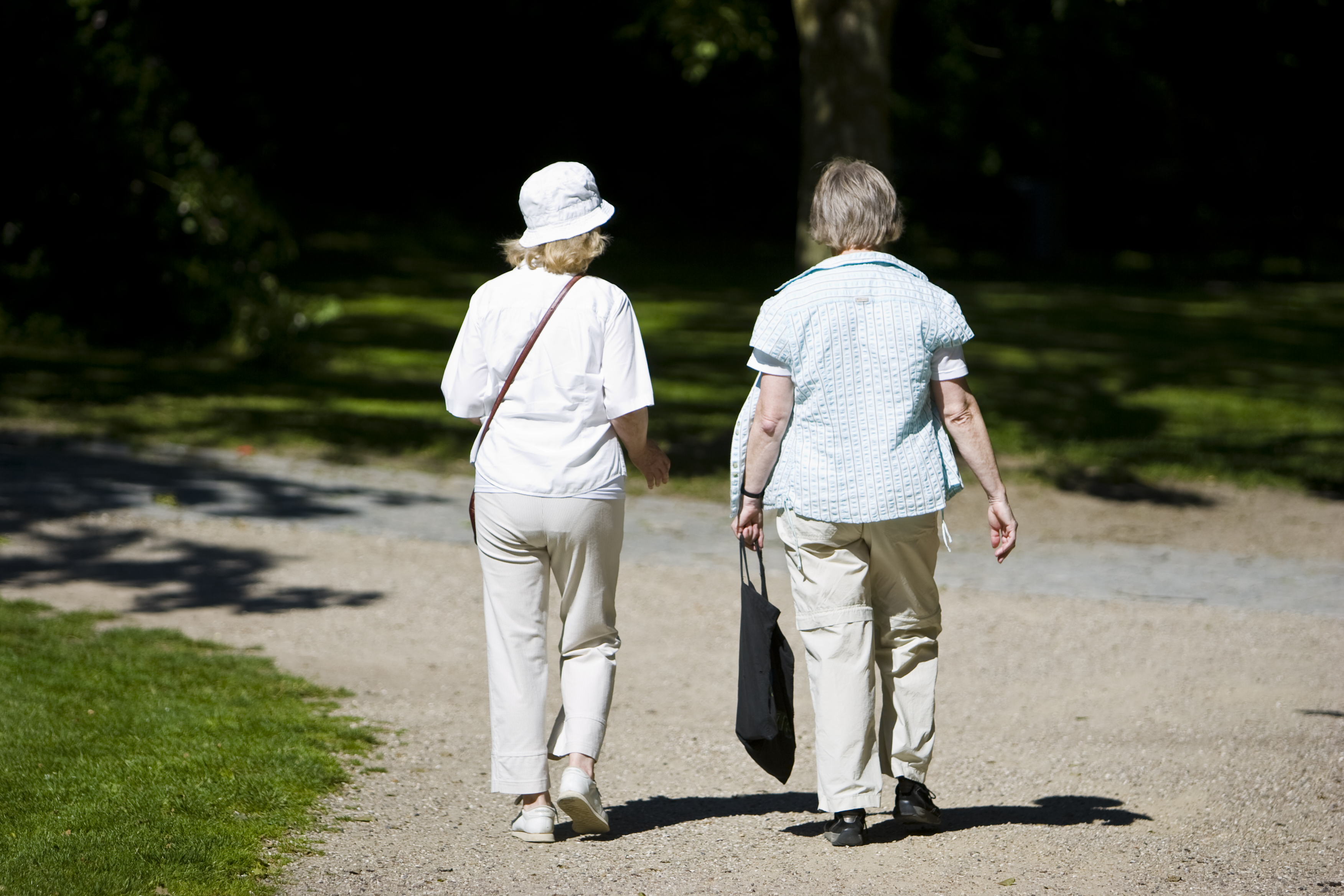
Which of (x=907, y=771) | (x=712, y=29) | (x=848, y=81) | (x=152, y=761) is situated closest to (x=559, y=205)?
(x=907, y=771)

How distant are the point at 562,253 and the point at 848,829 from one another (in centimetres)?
172

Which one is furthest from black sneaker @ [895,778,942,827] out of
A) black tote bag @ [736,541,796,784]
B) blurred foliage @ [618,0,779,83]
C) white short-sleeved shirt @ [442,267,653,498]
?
blurred foliage @ [618,0,779,83]

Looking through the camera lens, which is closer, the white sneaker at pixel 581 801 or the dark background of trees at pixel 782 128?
the white sneaker at pixel 581 801

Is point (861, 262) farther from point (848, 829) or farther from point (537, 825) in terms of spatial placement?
point (537, 825)

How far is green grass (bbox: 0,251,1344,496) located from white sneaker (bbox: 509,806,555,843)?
6502 mm

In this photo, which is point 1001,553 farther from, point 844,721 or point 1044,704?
point 1044,704

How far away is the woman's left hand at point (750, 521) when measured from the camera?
3.87 meters

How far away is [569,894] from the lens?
11.9ft

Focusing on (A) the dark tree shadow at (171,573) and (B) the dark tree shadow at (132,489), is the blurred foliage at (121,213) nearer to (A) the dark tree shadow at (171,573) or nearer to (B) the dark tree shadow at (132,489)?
(B) the dark tree shadow at (132,489)

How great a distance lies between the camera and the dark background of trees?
29.4 metres

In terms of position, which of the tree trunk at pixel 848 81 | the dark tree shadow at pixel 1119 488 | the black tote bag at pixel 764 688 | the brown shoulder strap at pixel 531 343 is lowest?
the dark tree shadow at pixel 1119 488

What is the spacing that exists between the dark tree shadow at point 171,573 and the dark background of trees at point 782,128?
16.0 meters

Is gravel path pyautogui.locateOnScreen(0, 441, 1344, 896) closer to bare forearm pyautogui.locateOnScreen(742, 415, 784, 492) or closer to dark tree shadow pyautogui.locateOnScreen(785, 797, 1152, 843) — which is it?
dark tree shadow pyautogui.locateOnScreen(785, 797, 1152, 843)

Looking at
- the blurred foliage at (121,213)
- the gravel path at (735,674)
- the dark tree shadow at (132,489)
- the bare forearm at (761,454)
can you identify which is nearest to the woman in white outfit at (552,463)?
the bare forearm at (761,454)
